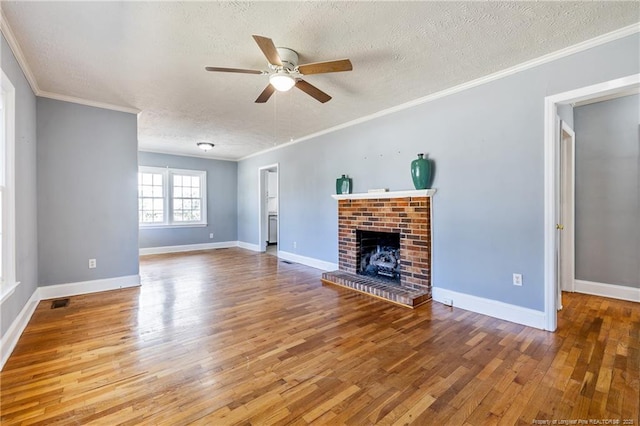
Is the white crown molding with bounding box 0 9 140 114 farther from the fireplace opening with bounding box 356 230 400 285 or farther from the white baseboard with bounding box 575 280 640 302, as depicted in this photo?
the white baseboard with bounding box 575 280 640 302

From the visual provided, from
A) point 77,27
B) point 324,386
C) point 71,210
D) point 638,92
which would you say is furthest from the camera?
point 71,210

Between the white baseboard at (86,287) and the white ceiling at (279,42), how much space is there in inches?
92.2

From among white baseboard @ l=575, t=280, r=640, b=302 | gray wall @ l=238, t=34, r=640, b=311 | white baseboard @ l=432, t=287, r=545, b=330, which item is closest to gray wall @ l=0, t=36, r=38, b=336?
gray wall @ l=238, t=34, r=640, b=311

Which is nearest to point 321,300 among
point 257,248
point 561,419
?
point 561,419

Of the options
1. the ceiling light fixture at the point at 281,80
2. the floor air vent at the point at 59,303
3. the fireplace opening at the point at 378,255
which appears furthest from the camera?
the fireplace opening at the point at 378,255

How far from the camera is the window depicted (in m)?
6.61

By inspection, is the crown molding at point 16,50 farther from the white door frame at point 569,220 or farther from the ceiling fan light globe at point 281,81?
the white door frame at point 569,220

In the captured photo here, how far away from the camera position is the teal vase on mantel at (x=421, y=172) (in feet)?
11.1

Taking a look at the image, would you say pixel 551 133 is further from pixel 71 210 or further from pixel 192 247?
pixel 192 247

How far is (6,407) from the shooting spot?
1.56 meters

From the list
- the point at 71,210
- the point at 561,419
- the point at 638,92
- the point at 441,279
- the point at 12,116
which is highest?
the point at 638,92

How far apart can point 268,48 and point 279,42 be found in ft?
1.30

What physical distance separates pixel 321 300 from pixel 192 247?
16.5 feet

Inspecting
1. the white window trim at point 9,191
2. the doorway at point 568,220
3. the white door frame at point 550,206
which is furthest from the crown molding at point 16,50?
the doorway at point 568,220
